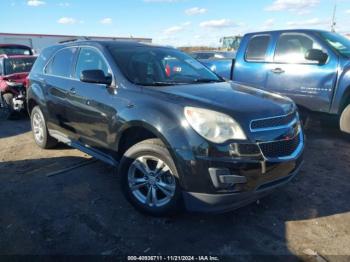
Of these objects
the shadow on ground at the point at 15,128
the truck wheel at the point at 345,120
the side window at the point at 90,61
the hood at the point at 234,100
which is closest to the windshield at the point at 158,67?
the side window at the point at 90,61

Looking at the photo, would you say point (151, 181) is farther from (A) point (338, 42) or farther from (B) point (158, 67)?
(A) point (338, 42)

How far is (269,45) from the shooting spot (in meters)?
6.78

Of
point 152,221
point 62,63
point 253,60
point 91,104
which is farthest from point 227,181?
point 253,60

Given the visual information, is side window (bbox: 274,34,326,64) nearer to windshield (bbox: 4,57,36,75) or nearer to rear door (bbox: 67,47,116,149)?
rear door (bbox: 67,47,116,149)

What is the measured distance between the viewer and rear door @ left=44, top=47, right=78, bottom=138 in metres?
4.86

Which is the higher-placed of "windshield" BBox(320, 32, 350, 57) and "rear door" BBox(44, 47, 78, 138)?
"windshield" BBox(320, 32, 350, 57)

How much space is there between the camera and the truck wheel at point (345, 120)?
5.88 meters

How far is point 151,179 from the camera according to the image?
3.59 metres

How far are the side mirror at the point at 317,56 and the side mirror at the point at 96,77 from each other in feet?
12.1

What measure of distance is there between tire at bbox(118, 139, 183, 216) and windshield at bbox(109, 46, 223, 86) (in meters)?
0.84

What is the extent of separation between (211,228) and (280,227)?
679 millimetres

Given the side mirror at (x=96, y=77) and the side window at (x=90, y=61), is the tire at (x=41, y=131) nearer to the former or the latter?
the side window at (x=90, y=61)

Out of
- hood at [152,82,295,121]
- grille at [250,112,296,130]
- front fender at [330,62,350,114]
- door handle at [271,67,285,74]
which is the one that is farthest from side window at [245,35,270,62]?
grille at [250,112,296,130]

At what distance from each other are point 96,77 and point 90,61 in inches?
26.0
